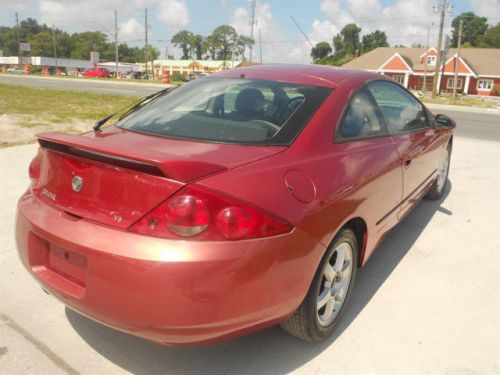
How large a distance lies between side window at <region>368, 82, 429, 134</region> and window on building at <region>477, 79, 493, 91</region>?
59.6 meters

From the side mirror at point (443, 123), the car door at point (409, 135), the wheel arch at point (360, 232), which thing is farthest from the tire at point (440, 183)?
the wheel arch at point (360, 232)

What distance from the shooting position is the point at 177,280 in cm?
181

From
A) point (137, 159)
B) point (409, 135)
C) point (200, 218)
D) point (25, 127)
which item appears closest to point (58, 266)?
point (137, 159)

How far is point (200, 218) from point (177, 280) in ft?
0.87

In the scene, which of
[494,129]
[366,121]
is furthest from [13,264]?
[494,129]

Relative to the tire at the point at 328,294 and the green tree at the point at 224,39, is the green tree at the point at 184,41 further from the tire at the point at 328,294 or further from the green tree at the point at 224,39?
the tire at the point at 328,294

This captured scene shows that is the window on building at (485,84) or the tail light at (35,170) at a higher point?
the window on building at (485,84)

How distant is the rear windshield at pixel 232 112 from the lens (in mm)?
2506

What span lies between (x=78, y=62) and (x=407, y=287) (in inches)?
4311

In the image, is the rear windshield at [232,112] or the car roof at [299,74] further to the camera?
the car roof at [299,74]

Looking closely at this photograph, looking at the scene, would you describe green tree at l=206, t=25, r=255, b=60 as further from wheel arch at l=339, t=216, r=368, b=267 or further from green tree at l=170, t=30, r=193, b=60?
wheel arch at l=339, t=216, r=368, b=267

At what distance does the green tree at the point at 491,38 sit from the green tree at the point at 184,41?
230 feet

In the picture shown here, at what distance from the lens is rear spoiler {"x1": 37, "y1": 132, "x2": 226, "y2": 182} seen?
1.87 metres

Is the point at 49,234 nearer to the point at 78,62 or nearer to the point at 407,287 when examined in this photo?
the point at 407,287
